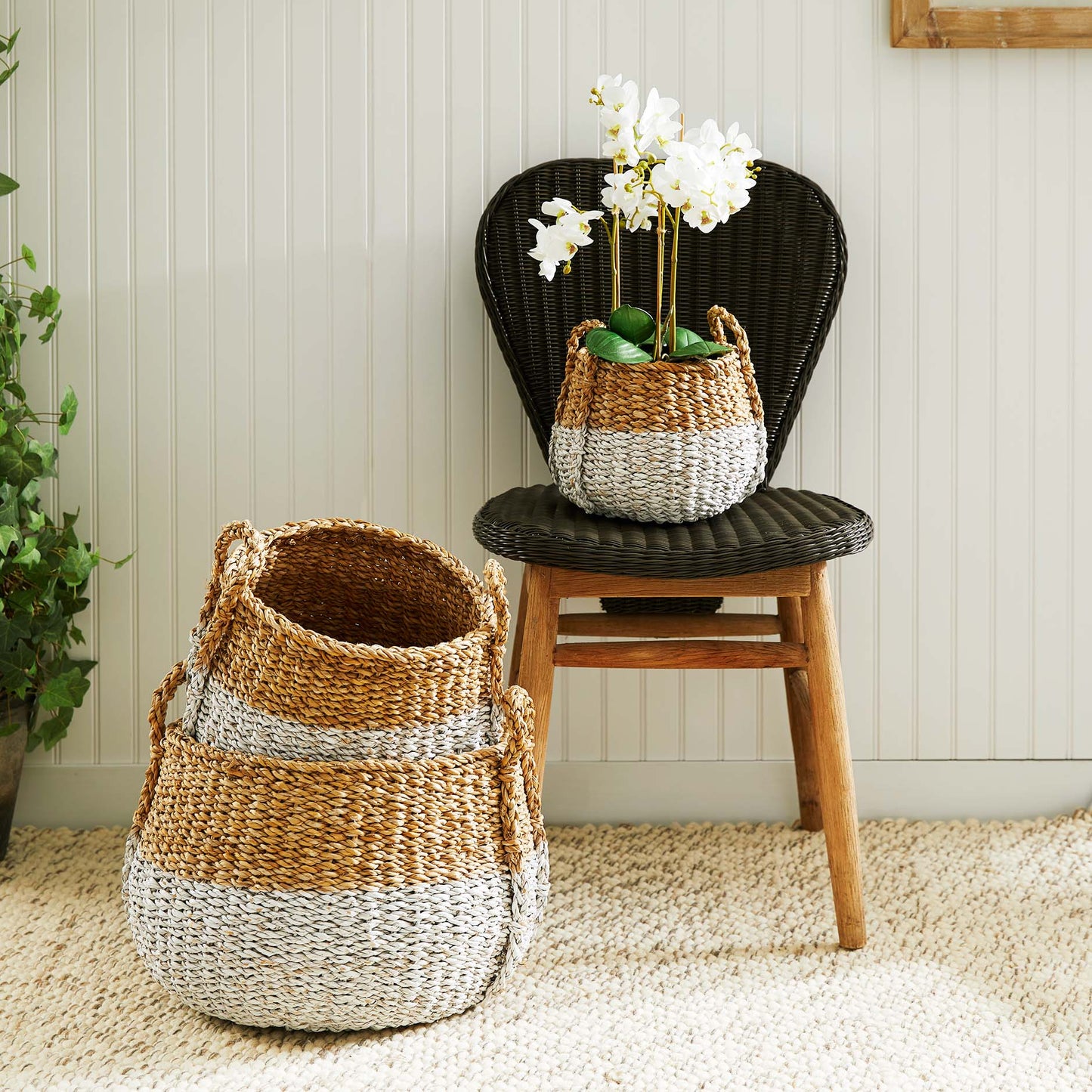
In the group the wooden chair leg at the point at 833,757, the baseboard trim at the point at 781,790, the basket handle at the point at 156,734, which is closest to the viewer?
the basket handle at the point at 156,734

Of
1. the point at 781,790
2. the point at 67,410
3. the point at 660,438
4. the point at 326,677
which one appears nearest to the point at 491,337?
the point at 660,438

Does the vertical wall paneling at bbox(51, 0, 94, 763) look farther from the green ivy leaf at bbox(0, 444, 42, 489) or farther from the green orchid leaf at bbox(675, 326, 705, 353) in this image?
the green orchid leaf at bbox(675, 326, 705, 353)

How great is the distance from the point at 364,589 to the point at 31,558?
43 cm

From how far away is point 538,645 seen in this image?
102cm

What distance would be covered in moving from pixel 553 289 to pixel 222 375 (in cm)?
47

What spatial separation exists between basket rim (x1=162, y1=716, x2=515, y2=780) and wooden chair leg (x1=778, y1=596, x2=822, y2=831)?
457 mm

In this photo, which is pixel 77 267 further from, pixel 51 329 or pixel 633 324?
→ pixel 633 324

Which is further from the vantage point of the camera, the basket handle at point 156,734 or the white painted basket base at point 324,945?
the basket handle at point 156,734

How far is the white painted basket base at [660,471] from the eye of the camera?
3.23 ft

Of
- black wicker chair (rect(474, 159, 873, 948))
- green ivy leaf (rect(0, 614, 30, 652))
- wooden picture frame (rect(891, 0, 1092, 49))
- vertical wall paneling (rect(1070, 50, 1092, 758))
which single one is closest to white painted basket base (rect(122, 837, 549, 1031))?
black wicker chair (rect(474, 159, 873, 948))

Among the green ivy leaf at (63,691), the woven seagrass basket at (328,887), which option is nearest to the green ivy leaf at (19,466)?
the green ivy leaf at (63,691)

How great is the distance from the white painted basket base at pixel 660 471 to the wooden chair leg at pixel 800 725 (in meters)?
0.24

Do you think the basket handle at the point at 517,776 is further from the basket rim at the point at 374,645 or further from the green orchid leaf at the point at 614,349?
the green orchid leaf at the point at 614,349

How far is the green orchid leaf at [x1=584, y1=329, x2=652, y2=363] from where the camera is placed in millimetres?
990
